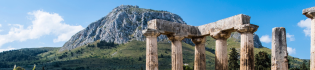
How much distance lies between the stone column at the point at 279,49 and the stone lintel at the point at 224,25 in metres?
3.01

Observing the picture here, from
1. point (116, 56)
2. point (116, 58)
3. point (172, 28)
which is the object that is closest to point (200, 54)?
point (172, 28)

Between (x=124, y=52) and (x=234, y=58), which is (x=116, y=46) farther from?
(x=234, y=58)

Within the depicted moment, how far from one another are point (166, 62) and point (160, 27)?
118415 mm

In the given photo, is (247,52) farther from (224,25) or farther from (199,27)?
(199,27)

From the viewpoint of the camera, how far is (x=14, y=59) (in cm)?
19462

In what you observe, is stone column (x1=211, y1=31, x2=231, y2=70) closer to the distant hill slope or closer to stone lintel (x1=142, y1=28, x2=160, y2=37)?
stone lintel (x1=142, y1=28, x2=160, y2=37)

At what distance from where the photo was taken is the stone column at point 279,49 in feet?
45.1

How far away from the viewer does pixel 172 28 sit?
19156mm

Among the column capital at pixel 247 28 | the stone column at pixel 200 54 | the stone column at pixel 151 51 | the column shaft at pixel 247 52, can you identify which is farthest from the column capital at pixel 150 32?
the column shaft at pixel 247 52

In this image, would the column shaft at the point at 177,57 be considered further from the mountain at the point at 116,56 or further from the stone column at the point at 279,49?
the mountain at the point at 116,56

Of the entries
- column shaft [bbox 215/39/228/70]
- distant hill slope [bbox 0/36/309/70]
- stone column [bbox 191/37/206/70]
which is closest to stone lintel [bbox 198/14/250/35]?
stone column [bbox 191/37/206/70]

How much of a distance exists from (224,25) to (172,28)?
4.13m

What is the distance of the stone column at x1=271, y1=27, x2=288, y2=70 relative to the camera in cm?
1376

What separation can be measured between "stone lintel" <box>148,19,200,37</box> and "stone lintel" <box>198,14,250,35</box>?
875 mm
